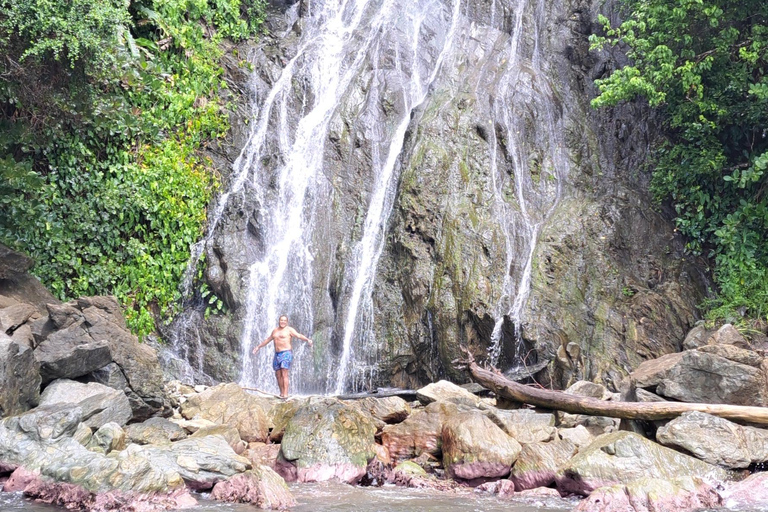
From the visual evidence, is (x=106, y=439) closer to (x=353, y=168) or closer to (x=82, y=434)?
(x=82, y=434)

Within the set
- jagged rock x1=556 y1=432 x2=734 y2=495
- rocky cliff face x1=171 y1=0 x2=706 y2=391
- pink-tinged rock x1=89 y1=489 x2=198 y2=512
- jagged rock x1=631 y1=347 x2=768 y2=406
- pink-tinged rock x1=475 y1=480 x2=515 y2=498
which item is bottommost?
pink-tinged rock x1=89 y1=489 x2=198 y2=512

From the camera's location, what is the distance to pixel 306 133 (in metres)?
16.6

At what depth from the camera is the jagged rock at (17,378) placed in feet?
28.1

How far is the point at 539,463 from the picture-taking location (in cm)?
851

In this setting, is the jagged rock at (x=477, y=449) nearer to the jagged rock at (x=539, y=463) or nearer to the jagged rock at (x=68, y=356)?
the jagged rock at (x=539, y=463)

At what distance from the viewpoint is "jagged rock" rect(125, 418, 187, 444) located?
29.3ft

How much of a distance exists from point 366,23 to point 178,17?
5.01m

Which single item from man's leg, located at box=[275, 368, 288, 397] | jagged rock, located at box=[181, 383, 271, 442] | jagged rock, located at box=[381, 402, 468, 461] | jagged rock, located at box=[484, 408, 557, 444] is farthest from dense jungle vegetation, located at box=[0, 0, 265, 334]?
jagged rock, located at box=[484, 408, 557, 444]

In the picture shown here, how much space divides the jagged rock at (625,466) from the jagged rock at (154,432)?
4787mm

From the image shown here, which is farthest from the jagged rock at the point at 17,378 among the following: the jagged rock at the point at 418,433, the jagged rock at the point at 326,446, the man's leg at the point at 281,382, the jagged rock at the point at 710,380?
the jagged rock at the point at 710,380

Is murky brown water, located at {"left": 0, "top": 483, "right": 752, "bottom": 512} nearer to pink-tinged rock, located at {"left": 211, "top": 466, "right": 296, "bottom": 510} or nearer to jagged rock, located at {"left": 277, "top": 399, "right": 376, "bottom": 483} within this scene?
pink-tinged rock, located at {"left": 211, "top": 466, "right": 296, "bottom": 510}

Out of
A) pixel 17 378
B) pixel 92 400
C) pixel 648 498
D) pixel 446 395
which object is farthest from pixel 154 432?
pixel 648 498

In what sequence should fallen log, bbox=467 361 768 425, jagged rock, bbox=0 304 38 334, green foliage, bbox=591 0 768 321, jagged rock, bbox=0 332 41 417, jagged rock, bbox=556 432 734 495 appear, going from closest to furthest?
jagged rock, bbox=556 432 734 495
jagged rock, bbox=0 332 41 417
fallen log, bbox=467 361 768 425
jagged rock, bbox=0 304 38 334
green foliage, bbox=591 0 768 321

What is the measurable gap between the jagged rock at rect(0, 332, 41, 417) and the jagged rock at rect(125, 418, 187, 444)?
1255 millimetres
